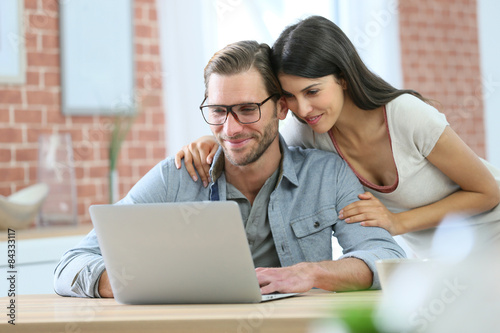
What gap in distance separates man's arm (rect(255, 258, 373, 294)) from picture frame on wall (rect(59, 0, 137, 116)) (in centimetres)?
220

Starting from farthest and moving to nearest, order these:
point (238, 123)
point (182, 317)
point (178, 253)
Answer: point (238, 123), point (178, 253), point (182, 317)

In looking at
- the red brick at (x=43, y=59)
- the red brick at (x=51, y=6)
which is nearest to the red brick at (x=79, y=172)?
the red brick at (x=43, y=59)

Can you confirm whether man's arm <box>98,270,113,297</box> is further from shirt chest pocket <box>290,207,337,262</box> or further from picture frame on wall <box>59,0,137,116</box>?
picture frame on wall <box>59,0,137,116</box>

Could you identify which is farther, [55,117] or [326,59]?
[55,117]

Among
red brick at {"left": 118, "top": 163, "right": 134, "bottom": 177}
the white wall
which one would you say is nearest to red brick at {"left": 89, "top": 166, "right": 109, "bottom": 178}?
red brick at {"left": 118, "top": 163, "right": 134, "bottom": 177}

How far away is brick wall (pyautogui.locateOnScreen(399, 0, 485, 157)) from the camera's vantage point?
467 centimetres

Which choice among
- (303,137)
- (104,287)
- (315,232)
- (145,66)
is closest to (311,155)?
(303,137)

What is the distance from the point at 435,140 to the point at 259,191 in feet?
1.79

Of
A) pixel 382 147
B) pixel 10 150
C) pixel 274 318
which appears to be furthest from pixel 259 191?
pixel 10 150

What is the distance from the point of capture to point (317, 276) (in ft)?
4.43

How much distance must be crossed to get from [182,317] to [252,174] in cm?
94

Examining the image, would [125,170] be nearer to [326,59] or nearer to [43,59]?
[43,59]

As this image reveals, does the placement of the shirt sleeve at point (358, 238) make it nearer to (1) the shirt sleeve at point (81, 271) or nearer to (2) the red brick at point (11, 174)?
(1) the shirt sleeve at point (81, 271)

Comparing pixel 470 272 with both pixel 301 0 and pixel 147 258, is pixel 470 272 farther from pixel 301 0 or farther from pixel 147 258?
pixel 301 0
